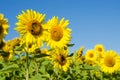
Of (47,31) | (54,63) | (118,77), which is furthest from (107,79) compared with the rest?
(47,31)

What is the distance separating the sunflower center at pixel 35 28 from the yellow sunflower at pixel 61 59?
4.68ft

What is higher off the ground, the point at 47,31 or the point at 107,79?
the point at 47,31

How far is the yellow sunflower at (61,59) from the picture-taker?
6.65 metres

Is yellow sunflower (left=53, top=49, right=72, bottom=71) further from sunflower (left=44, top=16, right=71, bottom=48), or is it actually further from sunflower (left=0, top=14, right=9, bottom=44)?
sunflower (left=0, top=14, right=9, bottom=44)

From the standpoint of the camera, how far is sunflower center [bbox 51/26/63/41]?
5.67 m

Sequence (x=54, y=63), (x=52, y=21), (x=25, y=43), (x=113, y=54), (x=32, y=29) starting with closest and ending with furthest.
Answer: (x=25, y=43), (x=32, y=29), (x=52, y=21), (x=54, y=63), (x=113, y=54)

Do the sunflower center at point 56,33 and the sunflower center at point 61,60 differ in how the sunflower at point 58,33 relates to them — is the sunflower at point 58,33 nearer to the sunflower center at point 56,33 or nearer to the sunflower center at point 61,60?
the sunflower center at point 56,33

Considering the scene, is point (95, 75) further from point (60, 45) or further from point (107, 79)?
point (60, 45)

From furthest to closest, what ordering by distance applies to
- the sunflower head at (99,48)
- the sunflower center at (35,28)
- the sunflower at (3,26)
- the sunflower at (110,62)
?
1. the sunflower head at (99,48)
2. the sunflower at (110,62)
3. the sunflower center at (35,28)
4. the sunflower at (3,26)

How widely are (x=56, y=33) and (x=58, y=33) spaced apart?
102mm

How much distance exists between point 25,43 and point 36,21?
0.45 m


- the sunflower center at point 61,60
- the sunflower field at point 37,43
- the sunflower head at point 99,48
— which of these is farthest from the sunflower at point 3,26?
the sunflower head at point 99,48

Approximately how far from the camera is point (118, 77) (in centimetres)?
880

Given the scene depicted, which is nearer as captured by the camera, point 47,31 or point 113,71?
point 47,31
